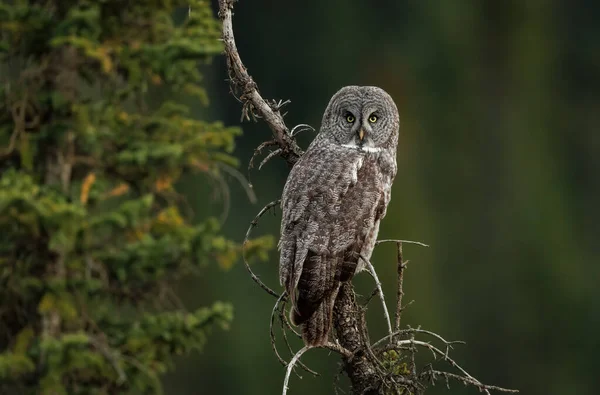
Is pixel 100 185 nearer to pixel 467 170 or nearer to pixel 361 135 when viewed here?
pixel 361 135

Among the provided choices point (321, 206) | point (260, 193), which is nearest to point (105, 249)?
point (321, 206)

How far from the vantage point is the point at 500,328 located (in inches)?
902

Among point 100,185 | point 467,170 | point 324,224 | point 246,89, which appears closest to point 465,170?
point 467,170

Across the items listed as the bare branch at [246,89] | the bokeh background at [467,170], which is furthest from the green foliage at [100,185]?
the bokeh background at [467,170]

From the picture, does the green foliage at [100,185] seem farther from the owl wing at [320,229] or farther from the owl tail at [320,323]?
the owl tail at [320,323]

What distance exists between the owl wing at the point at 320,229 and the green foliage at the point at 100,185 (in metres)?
2.27

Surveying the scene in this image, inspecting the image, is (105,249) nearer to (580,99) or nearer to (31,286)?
(31,286)

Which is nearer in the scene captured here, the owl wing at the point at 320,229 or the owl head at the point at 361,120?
the owl wing at the point at 320,229

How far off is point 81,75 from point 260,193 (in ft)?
41.8

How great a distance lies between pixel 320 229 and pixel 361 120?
2.61ft

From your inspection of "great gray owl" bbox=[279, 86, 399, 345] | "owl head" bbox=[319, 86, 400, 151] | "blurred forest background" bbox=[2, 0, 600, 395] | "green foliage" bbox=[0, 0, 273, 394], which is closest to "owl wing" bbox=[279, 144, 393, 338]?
"great gray owl" bbox=[279, 86, 399, 345]

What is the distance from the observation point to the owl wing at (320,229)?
6012 mm

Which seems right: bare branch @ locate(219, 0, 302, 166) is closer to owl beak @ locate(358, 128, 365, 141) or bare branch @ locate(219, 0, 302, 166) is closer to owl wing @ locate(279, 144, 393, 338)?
owl wing @ locate(279, 144, 393, 338)

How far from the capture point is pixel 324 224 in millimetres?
6109
